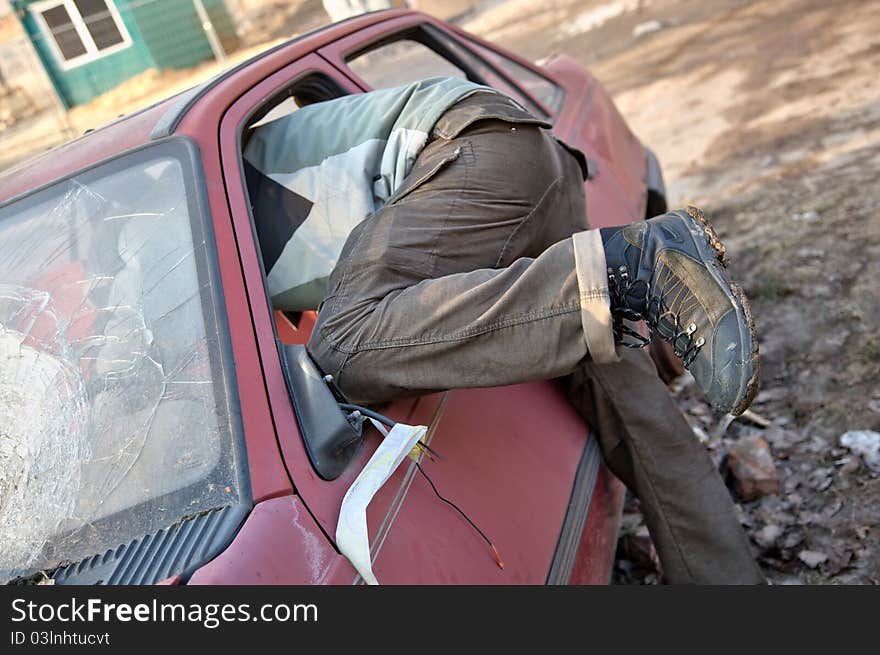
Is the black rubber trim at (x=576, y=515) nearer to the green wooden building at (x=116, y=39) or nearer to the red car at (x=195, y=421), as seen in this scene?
the red car at (x=195, y=421)

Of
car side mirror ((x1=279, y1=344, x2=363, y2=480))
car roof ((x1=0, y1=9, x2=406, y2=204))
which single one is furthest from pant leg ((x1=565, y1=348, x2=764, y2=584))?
car roof ((x1=0, y1=9, x2=406, y2=204))

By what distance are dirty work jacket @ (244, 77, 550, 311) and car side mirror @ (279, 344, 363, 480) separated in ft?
1.37

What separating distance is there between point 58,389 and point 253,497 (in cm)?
53

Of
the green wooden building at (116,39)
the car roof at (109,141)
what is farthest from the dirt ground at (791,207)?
the green wooden building at (116,39)

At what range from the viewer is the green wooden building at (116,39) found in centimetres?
1440

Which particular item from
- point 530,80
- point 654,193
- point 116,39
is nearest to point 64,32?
point 116,39

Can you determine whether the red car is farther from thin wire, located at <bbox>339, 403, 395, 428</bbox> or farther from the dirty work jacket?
the dirty work jacket

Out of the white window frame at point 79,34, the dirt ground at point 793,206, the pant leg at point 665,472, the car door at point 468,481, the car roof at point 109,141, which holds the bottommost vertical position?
the dirt ground at point 793,206

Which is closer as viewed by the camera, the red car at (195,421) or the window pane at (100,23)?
the red car at (195,421)

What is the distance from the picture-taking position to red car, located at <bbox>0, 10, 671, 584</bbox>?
135 cm

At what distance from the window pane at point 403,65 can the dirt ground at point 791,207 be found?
63.9 inches

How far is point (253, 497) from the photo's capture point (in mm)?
1331

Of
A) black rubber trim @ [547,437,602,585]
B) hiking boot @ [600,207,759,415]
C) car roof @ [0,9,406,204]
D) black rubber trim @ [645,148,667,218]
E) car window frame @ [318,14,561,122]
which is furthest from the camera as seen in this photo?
black rubber trim @ [645,148,667,218]

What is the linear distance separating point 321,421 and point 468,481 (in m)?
0.33
